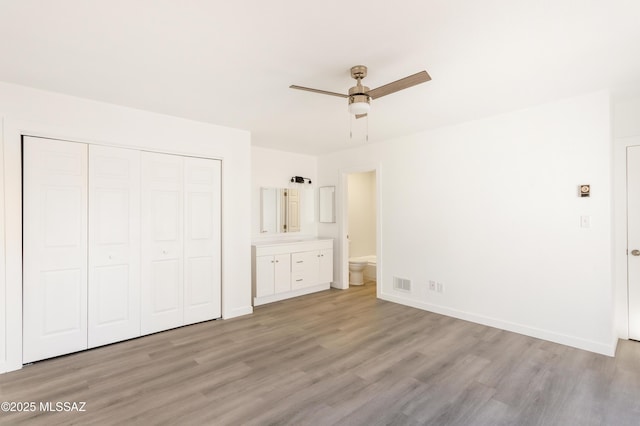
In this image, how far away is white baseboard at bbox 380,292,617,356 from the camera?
2.93m

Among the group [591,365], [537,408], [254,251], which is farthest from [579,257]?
[254,251]

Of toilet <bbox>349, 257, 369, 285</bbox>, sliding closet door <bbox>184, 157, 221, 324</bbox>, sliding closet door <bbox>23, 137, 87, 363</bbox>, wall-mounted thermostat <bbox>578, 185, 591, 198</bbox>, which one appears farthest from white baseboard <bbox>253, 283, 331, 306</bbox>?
A: wall-mounted thermostat <bbox>578, 185, 591, 198</bbox>

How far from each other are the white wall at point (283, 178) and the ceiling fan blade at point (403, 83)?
3.13 metres

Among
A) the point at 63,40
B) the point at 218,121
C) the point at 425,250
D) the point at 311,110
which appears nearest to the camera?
the point at 63,40

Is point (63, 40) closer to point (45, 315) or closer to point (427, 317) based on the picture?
point (45, 315)

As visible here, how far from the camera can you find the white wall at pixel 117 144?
8.76ft

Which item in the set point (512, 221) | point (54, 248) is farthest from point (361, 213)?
point (54, 248)

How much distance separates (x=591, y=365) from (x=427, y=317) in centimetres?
160

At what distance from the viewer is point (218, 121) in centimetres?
377

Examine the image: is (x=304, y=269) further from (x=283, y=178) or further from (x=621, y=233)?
(x=621, y=233)

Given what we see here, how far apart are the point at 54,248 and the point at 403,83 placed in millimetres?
3329

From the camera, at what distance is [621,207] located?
10.7 ft

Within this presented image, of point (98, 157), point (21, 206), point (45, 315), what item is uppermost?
point (98, 157)

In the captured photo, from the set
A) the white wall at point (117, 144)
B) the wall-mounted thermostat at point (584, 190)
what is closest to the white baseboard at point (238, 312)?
the white wall at point (117, 144)
